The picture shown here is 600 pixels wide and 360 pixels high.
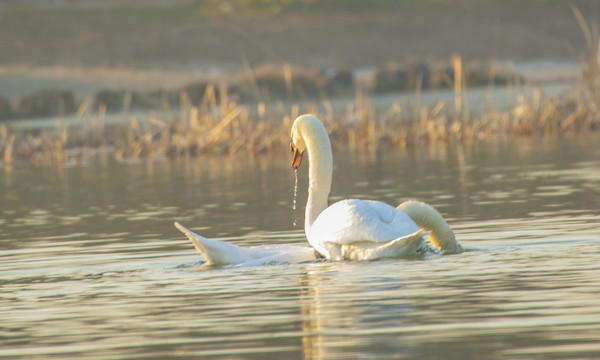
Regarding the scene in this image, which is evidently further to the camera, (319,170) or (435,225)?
(319,170)

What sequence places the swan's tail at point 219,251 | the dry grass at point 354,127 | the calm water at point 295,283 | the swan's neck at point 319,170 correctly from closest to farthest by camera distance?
the calm water at point 295,283, the swan's tail at point 219,251, the swan's neck at point 319,170, the dry grass at point 354,127

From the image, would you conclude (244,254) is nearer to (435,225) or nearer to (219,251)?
(219,251)

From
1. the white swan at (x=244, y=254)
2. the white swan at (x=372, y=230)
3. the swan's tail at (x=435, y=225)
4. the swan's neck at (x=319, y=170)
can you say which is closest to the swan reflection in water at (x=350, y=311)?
the white swan at (x=372, y=230)

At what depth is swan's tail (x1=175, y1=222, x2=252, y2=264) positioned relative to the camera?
9055 millimetres

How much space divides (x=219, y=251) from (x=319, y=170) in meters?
1.47

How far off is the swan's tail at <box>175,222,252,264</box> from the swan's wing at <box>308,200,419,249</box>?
53 cm

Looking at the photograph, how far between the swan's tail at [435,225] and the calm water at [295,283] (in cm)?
18

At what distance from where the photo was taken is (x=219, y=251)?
29.9ft

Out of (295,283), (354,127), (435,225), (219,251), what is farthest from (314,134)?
(354,127)

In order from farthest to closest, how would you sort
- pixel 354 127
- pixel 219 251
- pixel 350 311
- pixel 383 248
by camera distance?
pixel 354 127 < pixel 219 251 < pixel 383 248 < pixel 350 311

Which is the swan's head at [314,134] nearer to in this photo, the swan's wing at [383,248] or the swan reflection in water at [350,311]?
the swan's wing at [383,248]

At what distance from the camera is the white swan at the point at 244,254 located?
9.10 m

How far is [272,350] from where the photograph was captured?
6.24m

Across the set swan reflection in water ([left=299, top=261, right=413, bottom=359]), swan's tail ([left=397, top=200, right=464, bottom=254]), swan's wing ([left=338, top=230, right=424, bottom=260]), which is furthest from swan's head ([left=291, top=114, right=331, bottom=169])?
swan reflection in water ([left=299, top=261, right=413, bottom=359])
